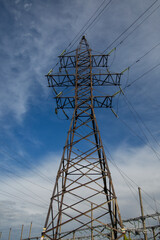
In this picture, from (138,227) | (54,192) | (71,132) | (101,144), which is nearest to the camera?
(54,192)

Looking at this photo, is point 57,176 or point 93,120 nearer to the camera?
point 57,176

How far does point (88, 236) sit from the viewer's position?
32500 millimetres

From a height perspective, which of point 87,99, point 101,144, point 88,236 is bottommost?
point 88,236

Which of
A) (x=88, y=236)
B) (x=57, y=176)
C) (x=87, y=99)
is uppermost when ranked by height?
(x=87, y=99)

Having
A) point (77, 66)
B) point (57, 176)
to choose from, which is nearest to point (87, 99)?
point (77, 66)

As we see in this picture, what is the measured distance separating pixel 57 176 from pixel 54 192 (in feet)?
3.01

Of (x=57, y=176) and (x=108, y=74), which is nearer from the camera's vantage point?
(x=57, y=176)

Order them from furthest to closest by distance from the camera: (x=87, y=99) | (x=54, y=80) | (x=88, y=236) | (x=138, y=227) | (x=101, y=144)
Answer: (x=88, y=236)
(x=138, y=227)
(x=54, y=80)
(x=87, y=99)
(x=101, y=144)

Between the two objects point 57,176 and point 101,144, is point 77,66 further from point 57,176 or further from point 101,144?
point 57,176

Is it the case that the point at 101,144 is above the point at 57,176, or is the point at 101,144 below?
above

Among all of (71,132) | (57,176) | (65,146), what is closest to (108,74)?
(71,132)

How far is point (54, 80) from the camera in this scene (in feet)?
48.7

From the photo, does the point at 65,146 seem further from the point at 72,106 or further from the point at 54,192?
the point at 72,106

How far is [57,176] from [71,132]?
3137mm
